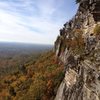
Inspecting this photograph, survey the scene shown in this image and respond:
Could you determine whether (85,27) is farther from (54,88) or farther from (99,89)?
(99,89)

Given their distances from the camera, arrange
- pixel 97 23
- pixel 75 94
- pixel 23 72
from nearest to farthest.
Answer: pixel 75 94 < pixel 97 23 < pixel 23 72

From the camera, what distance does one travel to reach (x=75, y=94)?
3225cm

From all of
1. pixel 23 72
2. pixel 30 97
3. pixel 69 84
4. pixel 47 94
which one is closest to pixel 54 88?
pixel 47 94

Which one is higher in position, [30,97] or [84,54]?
[84,54]

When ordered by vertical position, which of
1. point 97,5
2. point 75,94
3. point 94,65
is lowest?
point 75,94

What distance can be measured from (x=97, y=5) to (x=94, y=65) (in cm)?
2089

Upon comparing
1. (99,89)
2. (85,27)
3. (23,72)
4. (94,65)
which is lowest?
(23,72)

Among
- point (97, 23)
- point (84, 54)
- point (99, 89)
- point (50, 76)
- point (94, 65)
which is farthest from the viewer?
point (50, 76)

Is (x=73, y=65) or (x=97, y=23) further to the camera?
(x=97, y=23)

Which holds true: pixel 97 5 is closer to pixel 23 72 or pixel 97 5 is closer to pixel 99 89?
pixel 99 89

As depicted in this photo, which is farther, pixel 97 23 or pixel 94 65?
pixel 97 23

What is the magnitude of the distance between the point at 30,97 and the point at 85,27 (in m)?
18.3

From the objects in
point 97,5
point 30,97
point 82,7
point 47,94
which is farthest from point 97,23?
point 30,97

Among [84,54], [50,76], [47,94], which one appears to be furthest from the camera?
[50,76]
